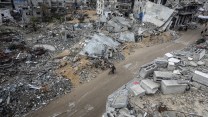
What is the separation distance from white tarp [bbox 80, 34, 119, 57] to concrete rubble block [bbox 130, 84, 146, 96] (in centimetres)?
1193

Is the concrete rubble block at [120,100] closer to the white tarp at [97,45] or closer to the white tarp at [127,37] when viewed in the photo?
the white tarp at [97,45]

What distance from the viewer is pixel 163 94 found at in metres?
14.0

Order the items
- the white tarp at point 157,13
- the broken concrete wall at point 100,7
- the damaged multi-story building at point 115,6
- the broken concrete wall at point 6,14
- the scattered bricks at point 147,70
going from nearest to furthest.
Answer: the scattered bricks at point 147,70
the white tarp at point 157,13
the broken concrete wall at point 6,14
the damaged multi-story building at point 115,6
the broken concrete wall at point 100,7

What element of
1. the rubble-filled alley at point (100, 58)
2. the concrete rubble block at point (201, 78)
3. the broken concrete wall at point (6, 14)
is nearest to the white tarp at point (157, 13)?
the rubble-filled alley at point (100, 58)

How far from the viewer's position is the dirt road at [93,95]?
17.2m

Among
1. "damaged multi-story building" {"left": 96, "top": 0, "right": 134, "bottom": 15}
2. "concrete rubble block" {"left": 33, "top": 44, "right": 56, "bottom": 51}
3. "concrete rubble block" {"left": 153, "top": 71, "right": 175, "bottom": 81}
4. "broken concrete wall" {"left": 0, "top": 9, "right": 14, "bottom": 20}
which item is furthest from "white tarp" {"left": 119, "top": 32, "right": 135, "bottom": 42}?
"broken concrete wall" {"left": 0, "top": 9, "right": 14, "bottom": 20}

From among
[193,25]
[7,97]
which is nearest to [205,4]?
[193,25]

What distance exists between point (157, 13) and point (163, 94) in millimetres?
24392

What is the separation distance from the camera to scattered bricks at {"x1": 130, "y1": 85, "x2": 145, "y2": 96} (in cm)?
1355

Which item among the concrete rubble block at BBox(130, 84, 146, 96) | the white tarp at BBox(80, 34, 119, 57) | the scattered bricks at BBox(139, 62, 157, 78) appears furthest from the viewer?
the white tarp at BBox(80, 34, 119, 57)

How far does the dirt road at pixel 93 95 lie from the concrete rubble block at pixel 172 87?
6.15 meters

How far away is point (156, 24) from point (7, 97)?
2647 centimetres

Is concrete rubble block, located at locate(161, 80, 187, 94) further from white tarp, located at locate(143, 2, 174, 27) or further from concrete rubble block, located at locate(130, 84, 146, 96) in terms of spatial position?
white tarp, located at locate(143, 2, 174, 27)

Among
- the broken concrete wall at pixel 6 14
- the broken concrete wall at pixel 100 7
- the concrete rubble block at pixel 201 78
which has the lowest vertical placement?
the concrete rubble block at pixel 201 78
